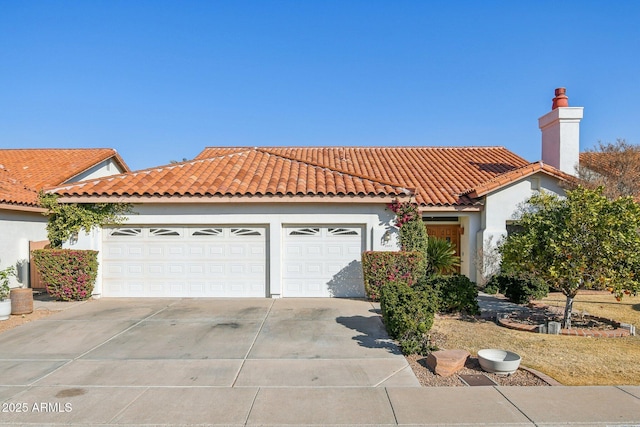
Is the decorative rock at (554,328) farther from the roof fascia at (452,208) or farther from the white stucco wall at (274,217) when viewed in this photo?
the roof fascia at (452,208)

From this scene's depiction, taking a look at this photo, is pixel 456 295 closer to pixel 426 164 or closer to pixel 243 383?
pixel 243 383

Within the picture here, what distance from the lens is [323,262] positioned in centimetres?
1231

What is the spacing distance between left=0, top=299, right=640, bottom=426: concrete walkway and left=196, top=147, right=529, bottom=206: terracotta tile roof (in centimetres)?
715

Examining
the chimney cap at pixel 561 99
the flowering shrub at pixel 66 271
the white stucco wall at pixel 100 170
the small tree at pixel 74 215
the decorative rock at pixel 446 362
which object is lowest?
the decorative rock at pixel 446 362

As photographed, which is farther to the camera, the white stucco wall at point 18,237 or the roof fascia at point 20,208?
the white stucco wall at point 18,237

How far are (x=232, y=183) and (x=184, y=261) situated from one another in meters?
2.68

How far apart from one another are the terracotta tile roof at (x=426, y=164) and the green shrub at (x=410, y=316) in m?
6.30

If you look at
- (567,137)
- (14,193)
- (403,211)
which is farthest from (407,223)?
(14,193)

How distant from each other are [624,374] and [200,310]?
8713mm

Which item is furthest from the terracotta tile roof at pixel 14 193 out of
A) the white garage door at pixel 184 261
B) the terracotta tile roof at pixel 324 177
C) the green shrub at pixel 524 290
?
the green shrub at pixel 524 290

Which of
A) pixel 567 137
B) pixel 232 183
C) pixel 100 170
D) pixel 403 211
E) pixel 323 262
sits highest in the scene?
pixel 567 137

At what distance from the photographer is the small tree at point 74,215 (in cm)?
1185

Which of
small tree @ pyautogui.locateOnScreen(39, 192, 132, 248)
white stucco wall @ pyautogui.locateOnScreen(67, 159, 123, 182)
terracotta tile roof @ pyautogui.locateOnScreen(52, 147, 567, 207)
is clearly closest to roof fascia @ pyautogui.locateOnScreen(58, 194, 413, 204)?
terracotta tile roof @ pyautogui.locateOnScreen(52, 147, 567, 207)

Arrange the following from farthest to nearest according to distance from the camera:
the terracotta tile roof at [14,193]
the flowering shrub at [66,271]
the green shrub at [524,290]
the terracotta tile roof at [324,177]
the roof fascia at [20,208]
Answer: the terracotta tile roof at [14,193], the roof fascia at [20,208], the terracotta tile roof at [324,177], the green shrub at [524,290], the flowering shrub at [66,271]
